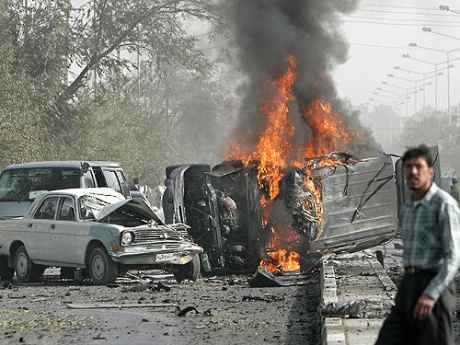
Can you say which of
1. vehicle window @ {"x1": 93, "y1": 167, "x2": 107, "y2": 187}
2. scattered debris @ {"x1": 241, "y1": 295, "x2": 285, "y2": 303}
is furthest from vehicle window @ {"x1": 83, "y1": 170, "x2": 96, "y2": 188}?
scattered debris @ {"x1": 241, "y1": 295, "x2": 285, "y2": 303}

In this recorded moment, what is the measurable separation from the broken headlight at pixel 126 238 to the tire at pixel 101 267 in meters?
0.34

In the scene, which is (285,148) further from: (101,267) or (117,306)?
(117,306)

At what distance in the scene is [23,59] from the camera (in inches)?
1499

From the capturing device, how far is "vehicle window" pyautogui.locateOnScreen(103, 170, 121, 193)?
75.9 ft

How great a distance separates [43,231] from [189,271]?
256 cm

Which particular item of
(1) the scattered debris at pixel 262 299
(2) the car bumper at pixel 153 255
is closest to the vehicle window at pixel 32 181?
(2) the car bumper at pixel 153 255

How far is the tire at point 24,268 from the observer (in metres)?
20.1

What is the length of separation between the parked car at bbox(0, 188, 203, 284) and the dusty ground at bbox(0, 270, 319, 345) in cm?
50

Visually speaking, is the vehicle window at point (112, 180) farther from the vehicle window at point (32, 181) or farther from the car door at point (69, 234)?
the car door at point (69, 234)

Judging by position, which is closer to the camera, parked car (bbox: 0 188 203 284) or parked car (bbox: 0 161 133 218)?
parked car (bbox: 0 188 203 284)

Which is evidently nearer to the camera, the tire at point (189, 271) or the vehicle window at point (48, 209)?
the tire at point (189, 271)

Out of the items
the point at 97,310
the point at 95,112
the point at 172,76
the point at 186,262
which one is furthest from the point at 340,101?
the point at 172,76

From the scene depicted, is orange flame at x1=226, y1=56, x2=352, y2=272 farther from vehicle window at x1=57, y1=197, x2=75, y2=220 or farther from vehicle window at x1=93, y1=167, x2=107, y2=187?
vehicle window at x1=57, y1=197, x2=75, y2=220

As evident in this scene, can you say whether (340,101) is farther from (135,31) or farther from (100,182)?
(135,31)
